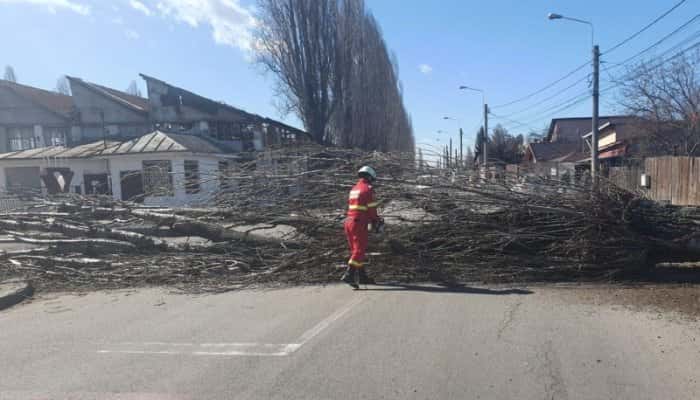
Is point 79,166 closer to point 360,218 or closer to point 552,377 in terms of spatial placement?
point 360,218

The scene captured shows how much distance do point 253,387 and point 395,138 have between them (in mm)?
41023

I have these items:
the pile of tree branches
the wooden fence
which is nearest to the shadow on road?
the pile of tree branches

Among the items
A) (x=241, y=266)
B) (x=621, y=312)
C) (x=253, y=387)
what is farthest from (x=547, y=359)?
(x=241, y=266)

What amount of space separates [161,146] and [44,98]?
20320 millimetres

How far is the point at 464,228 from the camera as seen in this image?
6.93 m

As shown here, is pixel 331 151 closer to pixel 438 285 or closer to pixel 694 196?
pixel 438 285

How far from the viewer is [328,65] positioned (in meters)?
31.5

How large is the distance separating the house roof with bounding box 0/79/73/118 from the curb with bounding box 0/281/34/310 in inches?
1110

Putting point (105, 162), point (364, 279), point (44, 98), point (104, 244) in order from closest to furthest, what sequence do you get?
point (364, 279) < point (104, 244) < point (105, 162) < point (44, 98)

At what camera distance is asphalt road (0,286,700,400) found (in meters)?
3.49

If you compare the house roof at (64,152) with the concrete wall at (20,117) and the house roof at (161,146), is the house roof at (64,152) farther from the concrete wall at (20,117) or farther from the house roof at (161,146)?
the concrete wall at (20,117)

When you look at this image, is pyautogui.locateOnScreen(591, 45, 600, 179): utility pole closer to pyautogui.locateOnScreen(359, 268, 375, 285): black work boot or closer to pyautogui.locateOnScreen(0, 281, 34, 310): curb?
pyautogui.locateOnScreen(359, 268, 375, 285): black work boot

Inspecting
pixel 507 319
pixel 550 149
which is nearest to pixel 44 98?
pixel 507 319

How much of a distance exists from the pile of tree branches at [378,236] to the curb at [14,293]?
1.16 ft
